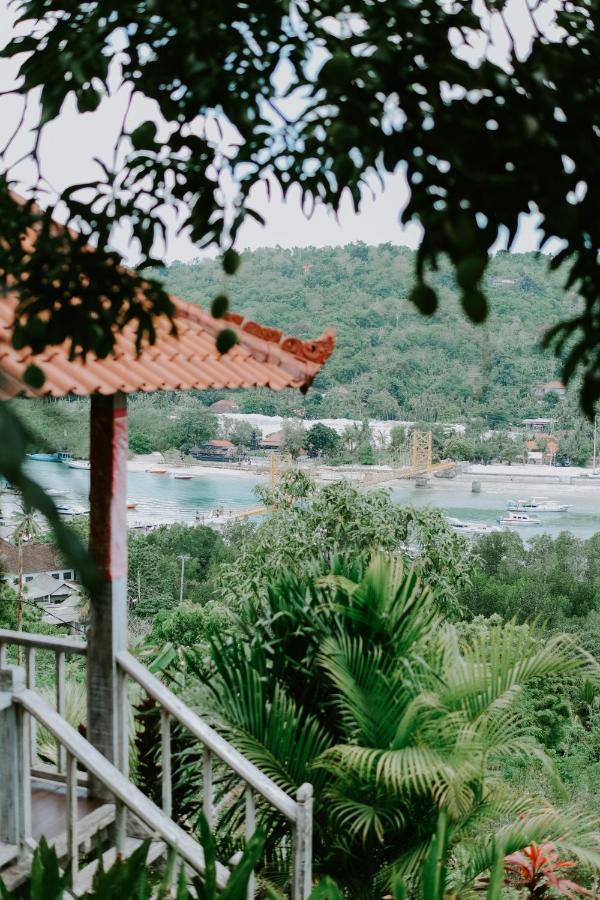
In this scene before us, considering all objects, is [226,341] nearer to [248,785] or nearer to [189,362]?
[189,362]

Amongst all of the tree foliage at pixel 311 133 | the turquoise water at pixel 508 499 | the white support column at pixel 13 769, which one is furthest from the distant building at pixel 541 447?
the tree foliage at pixel 311 133

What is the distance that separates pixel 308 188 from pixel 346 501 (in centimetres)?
832

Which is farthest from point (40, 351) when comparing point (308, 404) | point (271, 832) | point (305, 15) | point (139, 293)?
point (308, 404)

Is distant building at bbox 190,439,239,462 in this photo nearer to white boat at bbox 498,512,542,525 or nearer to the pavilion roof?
white boat at bbox 498,512,542,525

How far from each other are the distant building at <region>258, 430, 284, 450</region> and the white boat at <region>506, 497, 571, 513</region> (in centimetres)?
598

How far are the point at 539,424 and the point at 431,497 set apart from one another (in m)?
2.83

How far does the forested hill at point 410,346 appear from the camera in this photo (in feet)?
69.6

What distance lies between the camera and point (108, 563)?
10.7 ft

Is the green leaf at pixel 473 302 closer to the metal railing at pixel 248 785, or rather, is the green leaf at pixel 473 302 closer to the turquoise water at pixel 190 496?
the metal railing at pixel 248 785

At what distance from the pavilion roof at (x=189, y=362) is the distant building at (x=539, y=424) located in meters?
18.3

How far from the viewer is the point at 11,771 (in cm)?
279

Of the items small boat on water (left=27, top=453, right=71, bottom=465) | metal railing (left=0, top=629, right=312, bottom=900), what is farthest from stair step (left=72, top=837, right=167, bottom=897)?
small boat on water (left=27, top=453, right=71, bottom=465)

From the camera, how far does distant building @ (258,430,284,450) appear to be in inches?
762

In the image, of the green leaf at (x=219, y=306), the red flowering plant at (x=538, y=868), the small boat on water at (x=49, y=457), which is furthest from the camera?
the red flowering plant at (x=538, y=868)
